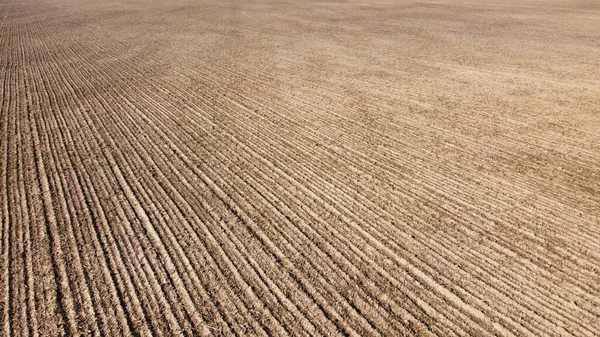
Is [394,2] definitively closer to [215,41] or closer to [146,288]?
[215,41]

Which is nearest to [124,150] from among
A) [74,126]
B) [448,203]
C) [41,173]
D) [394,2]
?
[41,173]

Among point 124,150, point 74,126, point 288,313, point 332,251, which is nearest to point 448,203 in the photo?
point 332,251

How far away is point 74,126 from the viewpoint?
403 inches

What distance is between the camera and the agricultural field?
489 centimetres

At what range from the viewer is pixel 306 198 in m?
6.94

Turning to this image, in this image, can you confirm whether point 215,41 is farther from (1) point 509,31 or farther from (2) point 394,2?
(2) point 394,2

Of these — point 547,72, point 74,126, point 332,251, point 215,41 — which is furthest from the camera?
point 215,41

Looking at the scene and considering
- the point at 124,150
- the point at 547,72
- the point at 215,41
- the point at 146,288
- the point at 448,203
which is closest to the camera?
the point at 146,288

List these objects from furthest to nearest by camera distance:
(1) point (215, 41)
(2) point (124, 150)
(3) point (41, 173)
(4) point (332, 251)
→ (1) point (215, 41)
(2) point (124, 150)
(3) point (41, 173)
(4) point (332, 251)

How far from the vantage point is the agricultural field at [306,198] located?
4895mm

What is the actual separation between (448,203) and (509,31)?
56.2 feet

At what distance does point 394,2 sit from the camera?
3142 centimetres

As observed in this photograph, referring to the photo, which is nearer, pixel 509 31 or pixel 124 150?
pixel 124 150

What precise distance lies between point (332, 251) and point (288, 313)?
4.06 feet
